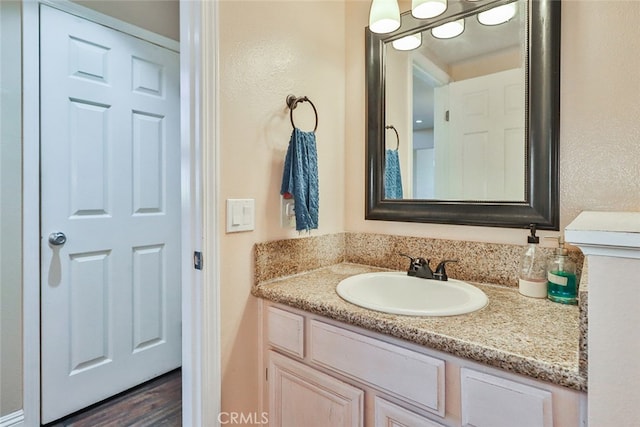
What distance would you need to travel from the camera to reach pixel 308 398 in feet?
3.36

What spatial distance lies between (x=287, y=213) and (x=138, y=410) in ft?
4.46

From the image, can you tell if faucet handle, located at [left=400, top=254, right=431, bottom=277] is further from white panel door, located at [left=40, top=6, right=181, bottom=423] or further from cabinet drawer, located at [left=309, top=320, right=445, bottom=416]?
white panel door, located at [left=40, top=6, right=181, bottom=423]

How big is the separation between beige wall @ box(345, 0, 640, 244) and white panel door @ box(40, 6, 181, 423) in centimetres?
194

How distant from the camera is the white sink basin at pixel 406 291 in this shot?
1045 mm

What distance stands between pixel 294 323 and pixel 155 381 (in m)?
1.42

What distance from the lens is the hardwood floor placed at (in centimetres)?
156

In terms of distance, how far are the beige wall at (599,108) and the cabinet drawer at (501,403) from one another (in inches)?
24.4

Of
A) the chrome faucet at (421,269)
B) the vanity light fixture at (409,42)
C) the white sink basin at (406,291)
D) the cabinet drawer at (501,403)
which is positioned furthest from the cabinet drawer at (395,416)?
the vanity light fixture at (409,42)

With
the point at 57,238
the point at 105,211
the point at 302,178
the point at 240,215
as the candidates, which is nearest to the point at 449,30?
the point at 302,178

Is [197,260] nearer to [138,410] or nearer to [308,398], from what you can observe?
[308,398]

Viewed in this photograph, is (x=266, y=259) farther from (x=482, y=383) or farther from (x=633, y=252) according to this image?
(x=633, y=252)

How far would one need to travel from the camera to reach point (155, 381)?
1.92 meters

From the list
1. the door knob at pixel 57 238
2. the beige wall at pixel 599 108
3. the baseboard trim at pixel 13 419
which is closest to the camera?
the beige wall at pixel 599 108

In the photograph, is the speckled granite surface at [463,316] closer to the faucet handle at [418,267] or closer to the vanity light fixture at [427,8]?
the faucet handle at [418,267]
